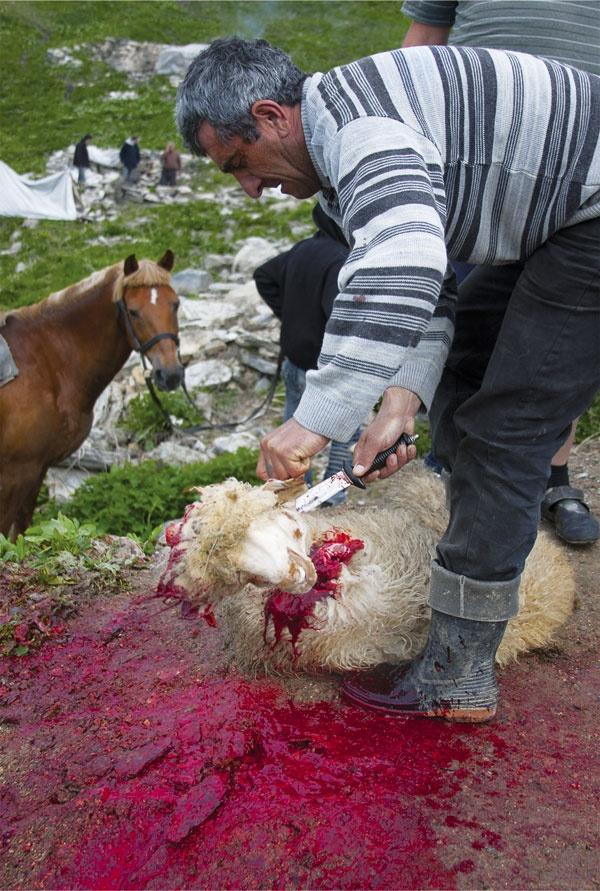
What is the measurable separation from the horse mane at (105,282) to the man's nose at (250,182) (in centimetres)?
327

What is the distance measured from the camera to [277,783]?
2.21m

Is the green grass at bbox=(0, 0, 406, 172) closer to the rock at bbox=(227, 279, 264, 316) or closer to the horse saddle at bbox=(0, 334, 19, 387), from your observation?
the rock at bbox=(227, 279, 264, 316)

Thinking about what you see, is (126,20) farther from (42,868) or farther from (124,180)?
(42,868)

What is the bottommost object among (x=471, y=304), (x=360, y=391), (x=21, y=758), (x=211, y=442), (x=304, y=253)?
(x=211, y=442)

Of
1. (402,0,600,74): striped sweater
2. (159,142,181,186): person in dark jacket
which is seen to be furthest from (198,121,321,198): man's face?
(159,142,181,186): person in dark jacket

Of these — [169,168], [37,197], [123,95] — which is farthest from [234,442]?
[123,95]

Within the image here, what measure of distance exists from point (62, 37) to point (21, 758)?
34364mm

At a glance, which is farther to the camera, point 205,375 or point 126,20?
point 126,20

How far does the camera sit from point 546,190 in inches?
83.2

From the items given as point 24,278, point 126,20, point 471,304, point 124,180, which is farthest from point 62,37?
point 471,304

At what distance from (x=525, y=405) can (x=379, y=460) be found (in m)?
0.47

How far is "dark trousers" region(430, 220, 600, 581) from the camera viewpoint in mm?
2232

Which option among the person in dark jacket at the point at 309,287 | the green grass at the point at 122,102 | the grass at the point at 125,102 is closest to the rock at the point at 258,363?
the person in dark jacket at the point at 309,287

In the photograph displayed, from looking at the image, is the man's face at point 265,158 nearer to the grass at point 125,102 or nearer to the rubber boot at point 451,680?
the rubber boot at point 451,680
